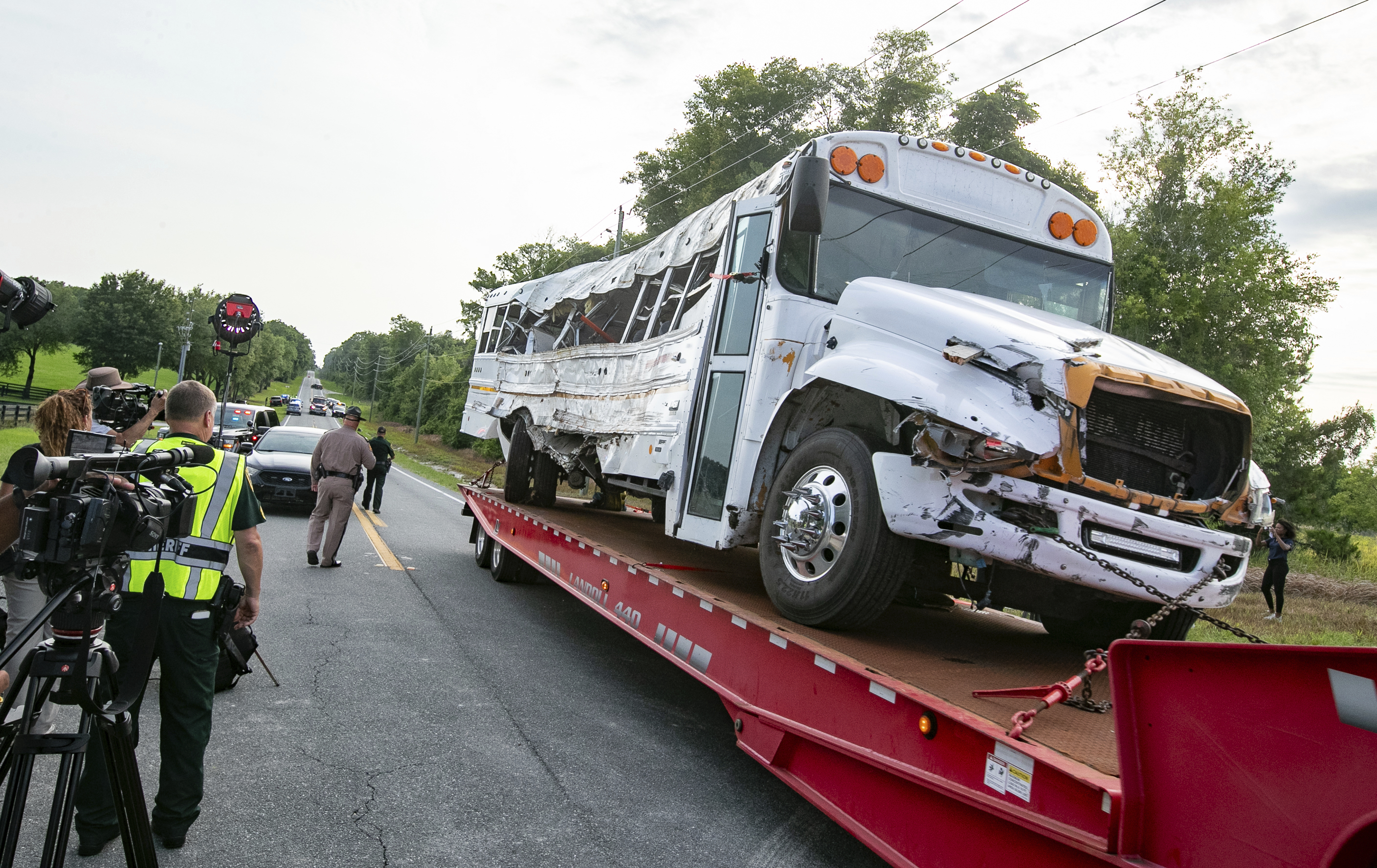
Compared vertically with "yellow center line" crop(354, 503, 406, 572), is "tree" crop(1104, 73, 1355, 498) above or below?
above

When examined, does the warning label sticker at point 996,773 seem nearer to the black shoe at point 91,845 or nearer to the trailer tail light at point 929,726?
the trailer tail light at point 929,726

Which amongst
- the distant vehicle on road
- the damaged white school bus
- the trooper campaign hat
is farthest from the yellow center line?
the trooper campaign hat

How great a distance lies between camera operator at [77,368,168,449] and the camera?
12.9ft

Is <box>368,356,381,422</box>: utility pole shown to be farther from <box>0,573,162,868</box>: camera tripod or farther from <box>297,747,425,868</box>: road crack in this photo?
<box>0,573,162,868</box>: camera tripod

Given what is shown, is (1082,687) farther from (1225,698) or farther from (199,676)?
(199,676)

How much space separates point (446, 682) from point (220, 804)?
2118 mm

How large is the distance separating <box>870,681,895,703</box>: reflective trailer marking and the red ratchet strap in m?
0.32

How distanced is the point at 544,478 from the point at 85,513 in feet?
26.5

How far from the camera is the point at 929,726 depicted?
3076 millimetres

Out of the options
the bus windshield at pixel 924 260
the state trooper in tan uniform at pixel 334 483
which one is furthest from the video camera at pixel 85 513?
the state trooper in tan uniform at pixel 334 483

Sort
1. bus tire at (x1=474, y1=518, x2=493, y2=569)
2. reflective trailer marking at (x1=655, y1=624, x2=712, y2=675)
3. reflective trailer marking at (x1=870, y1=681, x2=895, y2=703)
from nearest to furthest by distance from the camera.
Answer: reflective trailer marking at (x1=870, y1=681, x2=895, y2=703), reflective trailer marking at (x1=655, y1=624, x2=712, y2=675), bus tire at (x1=474, y1=518, x2=493, y2=569)

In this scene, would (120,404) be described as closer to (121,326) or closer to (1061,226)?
(1061,226)

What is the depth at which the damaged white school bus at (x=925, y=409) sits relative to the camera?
12.1 ft

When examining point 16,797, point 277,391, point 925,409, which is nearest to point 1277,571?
point 925,409
